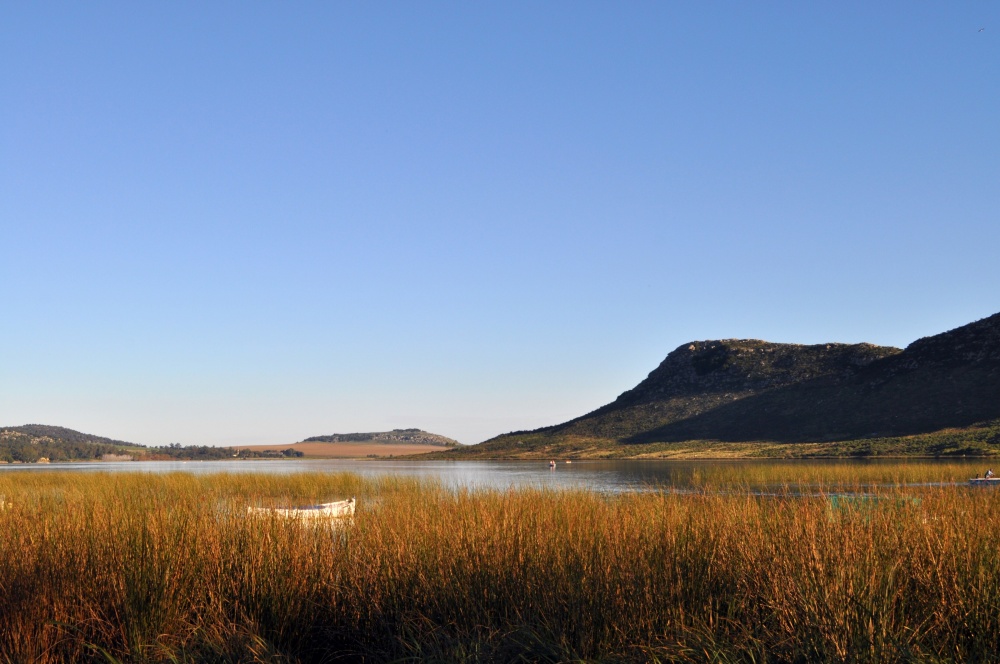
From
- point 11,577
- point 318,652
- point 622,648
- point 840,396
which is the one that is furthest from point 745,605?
point 840,396

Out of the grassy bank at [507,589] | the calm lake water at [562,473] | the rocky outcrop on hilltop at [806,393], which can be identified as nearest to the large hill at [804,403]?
the rocky outcrop on hilltop at [806,393]

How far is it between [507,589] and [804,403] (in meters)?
87.1

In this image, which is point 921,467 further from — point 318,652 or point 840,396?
point 840,396

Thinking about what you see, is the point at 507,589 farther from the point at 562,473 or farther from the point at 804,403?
the point at 804,403

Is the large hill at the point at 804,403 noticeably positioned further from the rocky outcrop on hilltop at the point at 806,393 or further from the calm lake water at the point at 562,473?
the calm lake water at the point at 562,473

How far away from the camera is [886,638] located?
190 inches

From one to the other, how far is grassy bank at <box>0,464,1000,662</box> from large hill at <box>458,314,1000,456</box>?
53.0 m

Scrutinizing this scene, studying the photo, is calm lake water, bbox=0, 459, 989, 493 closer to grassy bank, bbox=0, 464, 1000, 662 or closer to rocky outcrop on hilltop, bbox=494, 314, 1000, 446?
grassy bank, bbox=0, 464, 1000, 662

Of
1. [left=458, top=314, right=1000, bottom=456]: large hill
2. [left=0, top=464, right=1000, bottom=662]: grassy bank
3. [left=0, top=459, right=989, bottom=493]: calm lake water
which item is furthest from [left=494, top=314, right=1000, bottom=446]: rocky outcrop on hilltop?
[left=0, top=464, right=1000, bottom=662]: grassy bank

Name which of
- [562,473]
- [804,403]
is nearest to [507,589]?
[562,473]

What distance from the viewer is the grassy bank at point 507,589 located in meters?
5.14

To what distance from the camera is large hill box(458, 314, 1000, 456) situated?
69.5 metres

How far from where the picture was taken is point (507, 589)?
20.5ft

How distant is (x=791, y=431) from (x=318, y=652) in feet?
260
